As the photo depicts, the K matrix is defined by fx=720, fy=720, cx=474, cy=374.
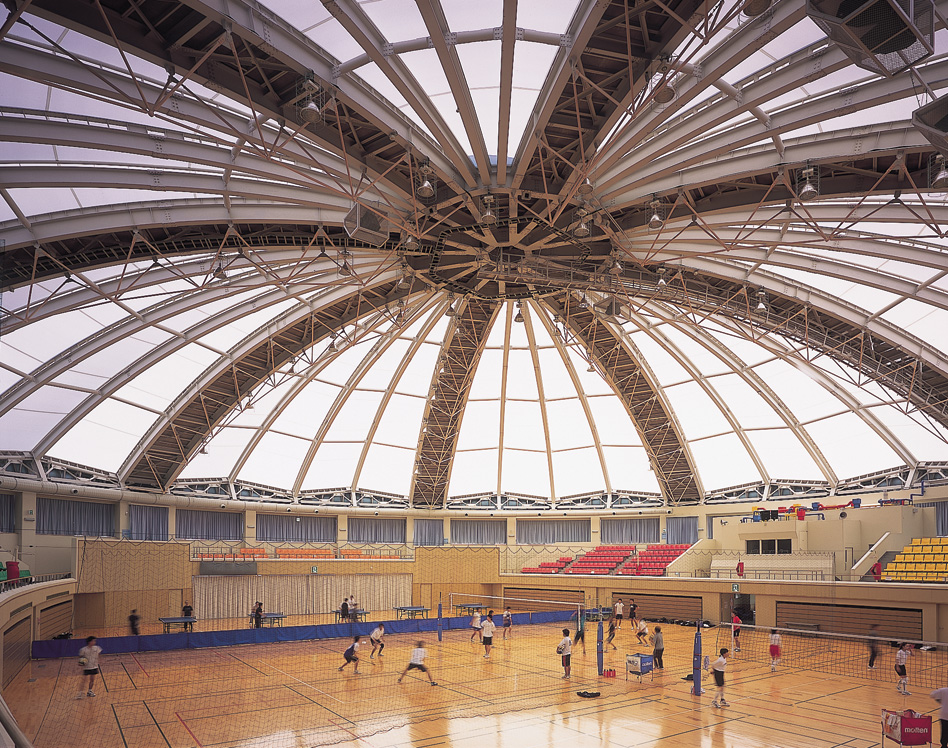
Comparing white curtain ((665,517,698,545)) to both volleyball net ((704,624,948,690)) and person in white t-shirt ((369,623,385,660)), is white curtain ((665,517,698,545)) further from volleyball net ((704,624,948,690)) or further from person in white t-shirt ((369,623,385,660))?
person in white t-shirt ((369,623,385,660))

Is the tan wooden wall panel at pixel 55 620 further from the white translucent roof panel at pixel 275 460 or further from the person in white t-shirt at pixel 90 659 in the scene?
the white translucent roof panel at pixel 275 460

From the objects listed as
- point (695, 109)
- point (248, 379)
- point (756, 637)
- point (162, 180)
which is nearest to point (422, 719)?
point (162, 180)

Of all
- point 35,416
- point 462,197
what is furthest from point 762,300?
point 35,416

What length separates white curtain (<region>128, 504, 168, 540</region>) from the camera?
42688 millimetres

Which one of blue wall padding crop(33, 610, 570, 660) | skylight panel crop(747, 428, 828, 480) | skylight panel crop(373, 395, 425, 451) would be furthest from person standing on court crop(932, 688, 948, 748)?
skylight panel crop(373, 395, 425, 451)

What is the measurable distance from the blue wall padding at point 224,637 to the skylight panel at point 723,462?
17601mm

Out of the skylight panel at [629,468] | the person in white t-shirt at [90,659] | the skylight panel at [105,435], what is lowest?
the person in white t-shirt at [90,659]

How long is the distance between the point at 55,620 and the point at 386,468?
20.3 m

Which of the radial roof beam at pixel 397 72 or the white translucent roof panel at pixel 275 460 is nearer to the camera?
the radial roof beam at pixel 397 72

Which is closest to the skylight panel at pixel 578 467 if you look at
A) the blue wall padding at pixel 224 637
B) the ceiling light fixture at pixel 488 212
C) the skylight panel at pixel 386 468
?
the skylight panel at pixel 386 468

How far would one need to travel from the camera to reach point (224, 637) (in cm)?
3325

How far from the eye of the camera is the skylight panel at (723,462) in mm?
43188

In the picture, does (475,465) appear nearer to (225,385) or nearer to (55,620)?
(225,385)

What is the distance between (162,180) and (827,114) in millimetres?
16737
